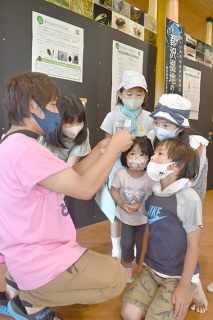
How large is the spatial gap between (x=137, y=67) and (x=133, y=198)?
6.89 ft

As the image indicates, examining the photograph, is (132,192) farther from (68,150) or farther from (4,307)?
(4,307)

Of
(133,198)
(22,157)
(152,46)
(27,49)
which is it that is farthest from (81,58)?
(22,157)

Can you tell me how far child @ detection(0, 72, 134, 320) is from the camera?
3.76ft

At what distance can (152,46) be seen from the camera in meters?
3.69

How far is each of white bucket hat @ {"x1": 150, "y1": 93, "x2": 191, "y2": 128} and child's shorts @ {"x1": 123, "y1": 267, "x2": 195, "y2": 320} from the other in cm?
90

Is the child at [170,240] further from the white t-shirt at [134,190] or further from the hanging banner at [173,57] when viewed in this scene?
the hanging banner at [173,57]

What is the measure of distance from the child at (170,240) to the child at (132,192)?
28cm

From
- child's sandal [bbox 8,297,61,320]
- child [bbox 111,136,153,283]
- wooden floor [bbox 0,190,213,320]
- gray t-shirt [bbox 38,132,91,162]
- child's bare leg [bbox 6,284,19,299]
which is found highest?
gray t-shirt [bbox 38,132,91,162]

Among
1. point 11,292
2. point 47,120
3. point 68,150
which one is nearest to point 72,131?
point 68,150

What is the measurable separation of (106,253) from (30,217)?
1.34 m

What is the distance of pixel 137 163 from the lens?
5.97 feet

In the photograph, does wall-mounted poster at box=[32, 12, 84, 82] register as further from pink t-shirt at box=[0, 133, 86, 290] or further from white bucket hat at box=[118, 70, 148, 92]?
pink t-shirt at box=[0, 133, 86, 290]

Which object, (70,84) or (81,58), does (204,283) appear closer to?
(70,84)

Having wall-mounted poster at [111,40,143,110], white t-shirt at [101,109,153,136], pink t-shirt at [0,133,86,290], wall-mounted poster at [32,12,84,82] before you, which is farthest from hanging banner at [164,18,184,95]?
pink t-shirt at [0,133,86,290]
